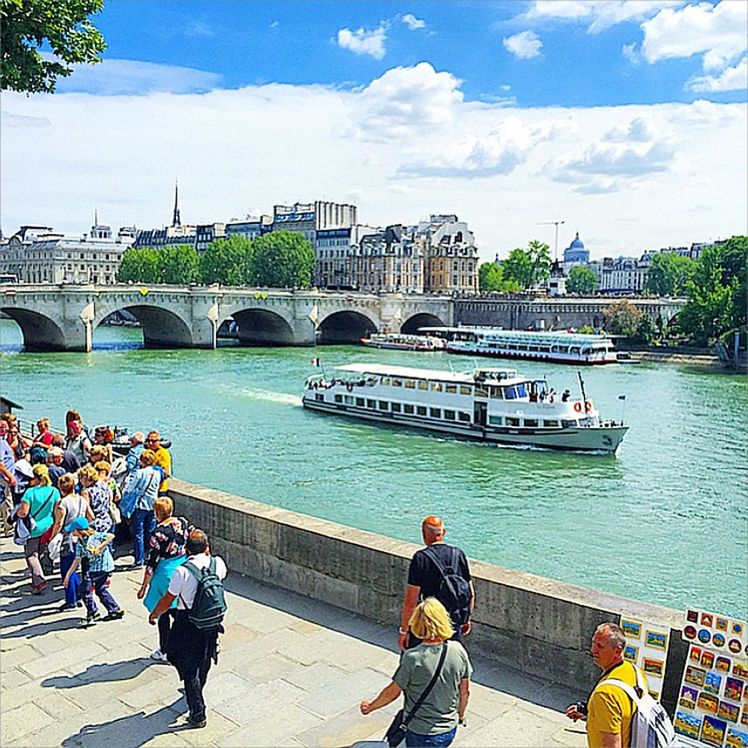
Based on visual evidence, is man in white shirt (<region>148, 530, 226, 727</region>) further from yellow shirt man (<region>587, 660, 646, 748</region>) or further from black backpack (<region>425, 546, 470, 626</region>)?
yellow shirt man (<region>587, 660, 646, 748</region>)

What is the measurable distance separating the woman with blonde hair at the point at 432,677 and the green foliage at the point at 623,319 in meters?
70.6

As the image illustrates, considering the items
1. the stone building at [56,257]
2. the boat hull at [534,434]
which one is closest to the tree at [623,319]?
the boat hull at [534,434]

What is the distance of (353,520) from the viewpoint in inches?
798

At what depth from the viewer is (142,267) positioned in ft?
364

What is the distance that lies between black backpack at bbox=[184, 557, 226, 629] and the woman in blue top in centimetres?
295

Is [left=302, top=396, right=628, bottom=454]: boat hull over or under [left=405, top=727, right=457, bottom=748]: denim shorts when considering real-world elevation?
under

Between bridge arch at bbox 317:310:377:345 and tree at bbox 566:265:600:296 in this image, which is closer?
bridge arch at bbox 317:310:377:345

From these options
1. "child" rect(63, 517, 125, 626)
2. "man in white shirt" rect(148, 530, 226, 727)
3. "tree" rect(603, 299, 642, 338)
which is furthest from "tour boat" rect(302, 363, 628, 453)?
"tree" rect(603, 299, 642, 338)

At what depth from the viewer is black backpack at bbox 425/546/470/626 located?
17.9 ft

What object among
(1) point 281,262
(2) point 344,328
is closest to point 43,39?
(2) point 344,328

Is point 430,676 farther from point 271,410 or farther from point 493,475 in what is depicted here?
point 271,410

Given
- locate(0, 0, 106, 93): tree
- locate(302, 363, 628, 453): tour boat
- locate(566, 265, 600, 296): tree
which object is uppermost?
locate(566, 265, 600, 296): tree

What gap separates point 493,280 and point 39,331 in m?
62.2

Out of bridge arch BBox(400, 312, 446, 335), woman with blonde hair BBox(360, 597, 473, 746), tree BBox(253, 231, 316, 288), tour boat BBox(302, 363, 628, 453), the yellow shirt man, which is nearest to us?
the yellow shirt man
